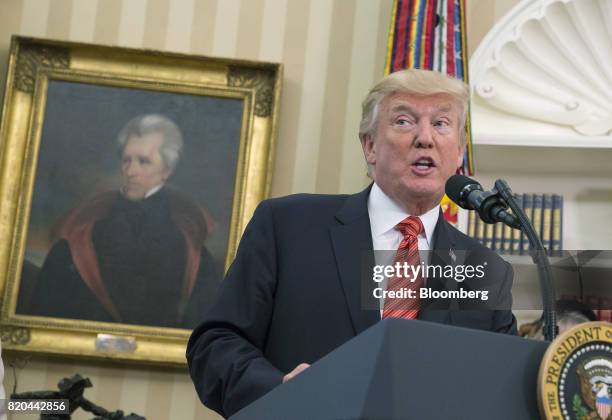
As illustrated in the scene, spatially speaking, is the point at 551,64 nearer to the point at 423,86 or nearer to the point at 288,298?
the point at 423,86

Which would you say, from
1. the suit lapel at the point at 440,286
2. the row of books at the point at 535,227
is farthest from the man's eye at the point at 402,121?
the row of books at the point at 535,227

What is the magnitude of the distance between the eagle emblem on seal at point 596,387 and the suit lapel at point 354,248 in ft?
2.33

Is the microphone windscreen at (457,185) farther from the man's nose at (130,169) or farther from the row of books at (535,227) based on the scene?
the man's nose at (130,169)

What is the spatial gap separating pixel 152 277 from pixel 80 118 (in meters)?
0.78

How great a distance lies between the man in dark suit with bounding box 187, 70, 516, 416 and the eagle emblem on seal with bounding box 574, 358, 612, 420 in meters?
0.59

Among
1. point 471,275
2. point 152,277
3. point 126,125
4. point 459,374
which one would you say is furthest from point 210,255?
point 459,374

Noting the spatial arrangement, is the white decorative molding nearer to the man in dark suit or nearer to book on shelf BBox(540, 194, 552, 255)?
book on shelf BBox(540, 194, 552, 255)

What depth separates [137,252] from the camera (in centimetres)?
427

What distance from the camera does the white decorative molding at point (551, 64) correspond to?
4.29 m

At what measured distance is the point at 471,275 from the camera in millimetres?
1399

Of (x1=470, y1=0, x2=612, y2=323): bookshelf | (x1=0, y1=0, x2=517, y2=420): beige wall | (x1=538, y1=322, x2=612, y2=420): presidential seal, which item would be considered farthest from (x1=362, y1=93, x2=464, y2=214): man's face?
(x1=0, y1=0, x2=517, y2=420): beige wall

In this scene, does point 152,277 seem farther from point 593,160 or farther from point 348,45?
point 593,160

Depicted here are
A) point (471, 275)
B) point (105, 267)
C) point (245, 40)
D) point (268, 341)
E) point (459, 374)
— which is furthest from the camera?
point (245, 40)

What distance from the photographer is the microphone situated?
1.56m
